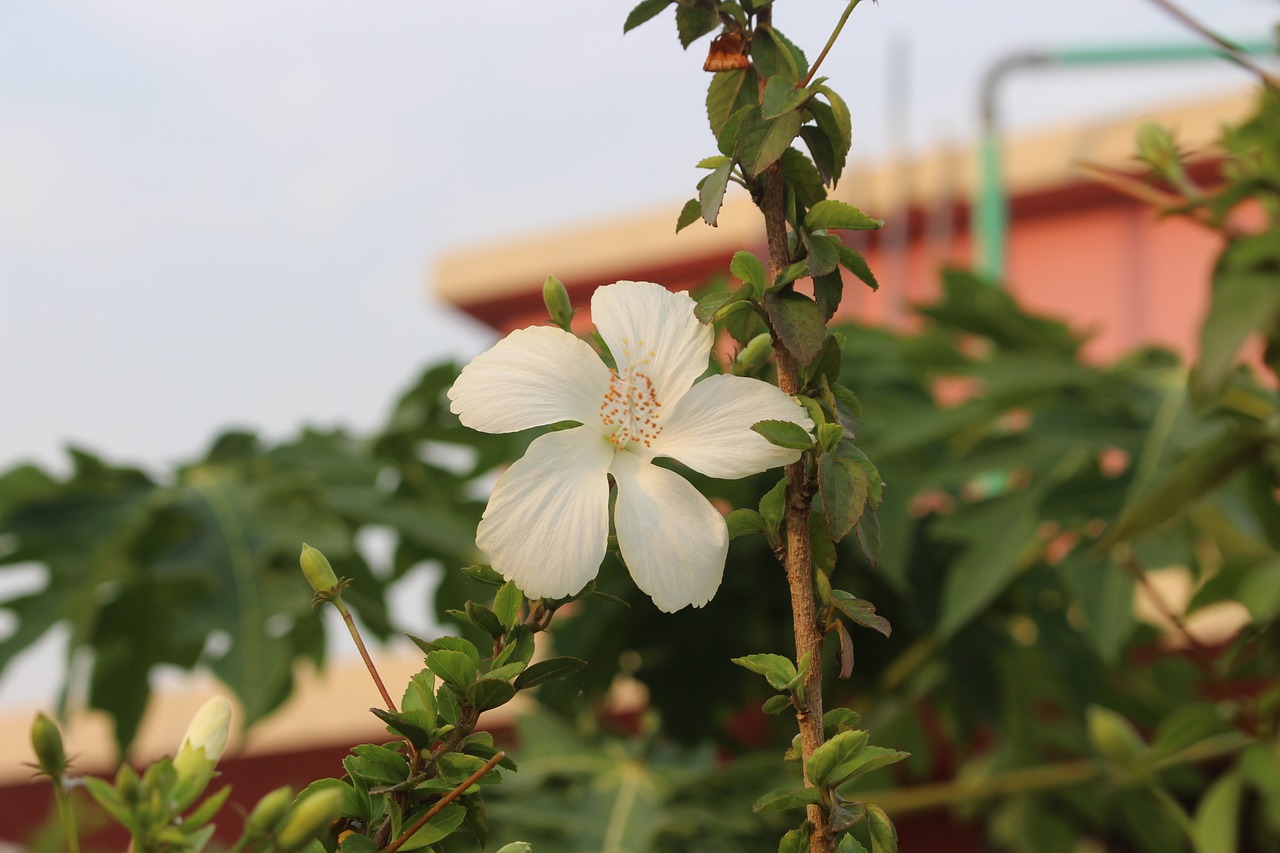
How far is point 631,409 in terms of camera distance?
0.96 ft

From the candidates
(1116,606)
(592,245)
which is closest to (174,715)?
(592,245)

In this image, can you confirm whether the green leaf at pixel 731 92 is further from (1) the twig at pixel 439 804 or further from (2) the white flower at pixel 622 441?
(1) the twig at pixel 439 804

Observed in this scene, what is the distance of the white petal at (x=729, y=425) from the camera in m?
0.26

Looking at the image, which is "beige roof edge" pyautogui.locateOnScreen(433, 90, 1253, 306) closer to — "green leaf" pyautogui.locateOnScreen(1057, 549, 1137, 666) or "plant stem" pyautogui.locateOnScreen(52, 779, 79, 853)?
"green leaf" pyautogui.locateOnScreen(1057, 549, 1137, 666)

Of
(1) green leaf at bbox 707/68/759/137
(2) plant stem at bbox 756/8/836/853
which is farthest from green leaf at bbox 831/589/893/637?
(1) green leaf at bbox 707/68/759/137

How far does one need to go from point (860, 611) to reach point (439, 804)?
→ 94mm

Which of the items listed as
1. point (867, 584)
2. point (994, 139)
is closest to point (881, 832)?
point (867, 584)

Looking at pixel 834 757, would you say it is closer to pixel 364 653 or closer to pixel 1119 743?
pixel 364 653

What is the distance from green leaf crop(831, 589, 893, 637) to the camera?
241 millimetres

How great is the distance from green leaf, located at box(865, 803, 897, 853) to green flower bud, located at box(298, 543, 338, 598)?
0.42ft

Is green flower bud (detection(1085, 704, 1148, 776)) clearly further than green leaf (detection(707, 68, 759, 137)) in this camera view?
Yes

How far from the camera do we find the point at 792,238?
0.92 ft

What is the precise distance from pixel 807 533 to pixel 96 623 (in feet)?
3.46

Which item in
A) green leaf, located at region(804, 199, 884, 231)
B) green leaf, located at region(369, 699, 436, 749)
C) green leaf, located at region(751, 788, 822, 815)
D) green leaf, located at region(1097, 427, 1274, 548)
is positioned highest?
green leaf, located at region(804, 199, 884, 231)
